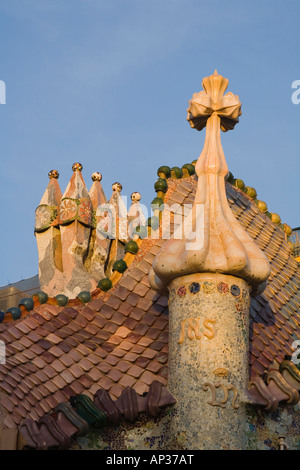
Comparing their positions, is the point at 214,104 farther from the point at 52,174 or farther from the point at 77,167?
the point at 52,174

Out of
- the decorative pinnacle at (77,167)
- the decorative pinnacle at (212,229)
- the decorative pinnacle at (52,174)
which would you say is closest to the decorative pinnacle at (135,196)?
the decorative pinnacle at (77,167)

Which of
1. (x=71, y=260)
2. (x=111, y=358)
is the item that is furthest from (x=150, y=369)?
(x=71, y=260)

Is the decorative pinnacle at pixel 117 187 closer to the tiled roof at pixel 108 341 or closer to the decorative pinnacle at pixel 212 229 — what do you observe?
the tiled roof at pixel 108 341

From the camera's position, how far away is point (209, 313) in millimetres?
8820

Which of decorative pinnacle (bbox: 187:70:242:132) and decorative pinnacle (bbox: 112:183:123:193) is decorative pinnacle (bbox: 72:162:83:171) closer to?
decorative pinnacle (bbox: 112:183:123:193)

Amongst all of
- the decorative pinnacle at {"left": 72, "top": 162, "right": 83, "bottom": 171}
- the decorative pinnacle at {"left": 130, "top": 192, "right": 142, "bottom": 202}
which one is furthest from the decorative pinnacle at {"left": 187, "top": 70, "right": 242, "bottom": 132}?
the decorative pinnacle at {"left": 72, "top": 162, "right": 83, "bottom": 171}

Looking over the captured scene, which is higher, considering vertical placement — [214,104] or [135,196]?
[214,104]

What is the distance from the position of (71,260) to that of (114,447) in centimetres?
389

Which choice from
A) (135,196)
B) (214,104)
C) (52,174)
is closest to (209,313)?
(214,104)

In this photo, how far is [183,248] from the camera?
908cm

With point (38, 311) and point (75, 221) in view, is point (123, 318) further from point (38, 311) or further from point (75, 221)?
point (75, 221)

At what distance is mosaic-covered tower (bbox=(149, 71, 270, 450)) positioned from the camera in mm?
8547

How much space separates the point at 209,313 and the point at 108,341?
1.38 metres

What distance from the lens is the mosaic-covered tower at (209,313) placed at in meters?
8.55
